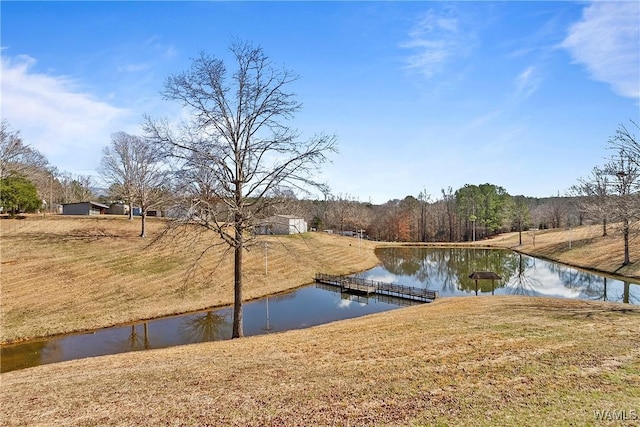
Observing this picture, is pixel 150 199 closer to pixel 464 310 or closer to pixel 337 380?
pixel 464 310

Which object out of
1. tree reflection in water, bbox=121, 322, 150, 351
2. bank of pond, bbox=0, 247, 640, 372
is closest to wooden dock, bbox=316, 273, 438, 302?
bank of pond, bbox=0, 247, 640, 372

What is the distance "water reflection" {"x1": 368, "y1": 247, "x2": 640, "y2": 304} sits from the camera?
32.3m

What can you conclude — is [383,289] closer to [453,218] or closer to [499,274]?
[499,274]

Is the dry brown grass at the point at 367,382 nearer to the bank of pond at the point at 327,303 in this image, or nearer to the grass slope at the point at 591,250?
the bank of pond at the point at 327,303

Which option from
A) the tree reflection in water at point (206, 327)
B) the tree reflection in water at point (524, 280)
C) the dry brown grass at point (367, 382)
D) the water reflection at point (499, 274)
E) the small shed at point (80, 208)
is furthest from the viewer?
the small shed at point (80, 208)

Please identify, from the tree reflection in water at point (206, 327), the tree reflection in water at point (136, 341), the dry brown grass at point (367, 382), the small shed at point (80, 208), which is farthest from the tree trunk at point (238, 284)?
the small shed at point (80, 208)

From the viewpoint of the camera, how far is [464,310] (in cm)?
1778

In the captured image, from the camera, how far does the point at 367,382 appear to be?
312 inches

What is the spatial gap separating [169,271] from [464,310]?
80.6ft

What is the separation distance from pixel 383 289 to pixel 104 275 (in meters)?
23.7

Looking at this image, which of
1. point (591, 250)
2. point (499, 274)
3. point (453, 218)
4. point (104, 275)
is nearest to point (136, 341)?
point (104, 275)

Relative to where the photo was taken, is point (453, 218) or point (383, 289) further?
point (453, 218)

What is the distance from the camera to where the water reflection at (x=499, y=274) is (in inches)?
1271

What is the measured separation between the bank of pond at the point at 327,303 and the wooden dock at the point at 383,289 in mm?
833
